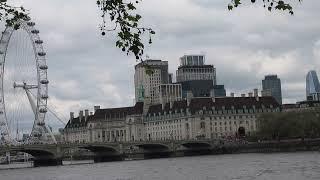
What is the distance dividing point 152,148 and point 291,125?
107ft

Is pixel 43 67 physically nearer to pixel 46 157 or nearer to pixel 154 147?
pixel 46 157

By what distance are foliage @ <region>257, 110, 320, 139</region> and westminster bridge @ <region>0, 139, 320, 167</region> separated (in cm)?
203

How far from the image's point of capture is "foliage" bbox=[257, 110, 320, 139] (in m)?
114

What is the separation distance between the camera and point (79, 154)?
15775 centimetres

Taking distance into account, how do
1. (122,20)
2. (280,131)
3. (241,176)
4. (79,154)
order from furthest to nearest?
(79,154), (280,131), (241,176), (122,20)

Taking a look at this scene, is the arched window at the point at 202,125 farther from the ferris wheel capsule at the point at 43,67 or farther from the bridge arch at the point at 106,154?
the ferris wheel capsule at the point at 43,67

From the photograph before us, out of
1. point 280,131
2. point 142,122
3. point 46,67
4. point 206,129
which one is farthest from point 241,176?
point 142,122

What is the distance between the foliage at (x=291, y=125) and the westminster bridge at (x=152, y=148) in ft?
6.67

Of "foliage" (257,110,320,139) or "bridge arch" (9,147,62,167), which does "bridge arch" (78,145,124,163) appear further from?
"foliage" (257,110,320,139)

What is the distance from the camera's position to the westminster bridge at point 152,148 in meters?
111

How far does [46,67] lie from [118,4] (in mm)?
93671

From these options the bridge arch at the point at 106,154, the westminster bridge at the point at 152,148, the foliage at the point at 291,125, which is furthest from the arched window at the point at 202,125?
the foliage at the point at 291,125

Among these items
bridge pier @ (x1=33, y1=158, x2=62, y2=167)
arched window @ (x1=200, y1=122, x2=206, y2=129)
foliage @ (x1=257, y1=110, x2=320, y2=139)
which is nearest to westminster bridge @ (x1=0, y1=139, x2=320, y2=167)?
bridge pier @ (x1=33, y1=158, x2=62, y2=167)

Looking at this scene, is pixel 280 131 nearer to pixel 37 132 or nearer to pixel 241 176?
pixel 37 132
